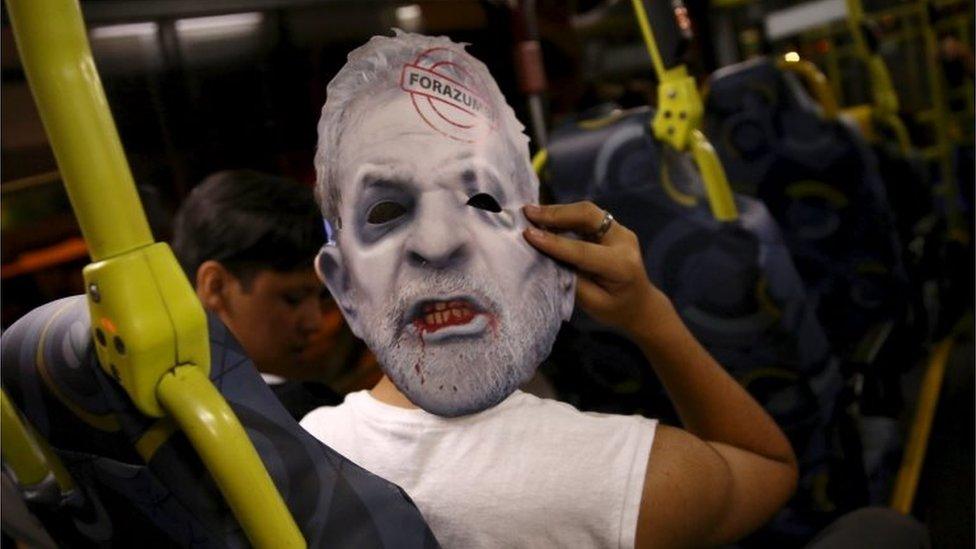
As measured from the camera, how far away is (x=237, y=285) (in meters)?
0.84

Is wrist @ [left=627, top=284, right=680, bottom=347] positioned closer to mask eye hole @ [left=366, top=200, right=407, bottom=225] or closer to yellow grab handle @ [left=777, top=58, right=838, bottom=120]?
mask eye hole @ [left=366, top=200, right=407, bottom=225]

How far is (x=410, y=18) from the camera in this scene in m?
0.76

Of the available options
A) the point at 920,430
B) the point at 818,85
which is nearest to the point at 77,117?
the point at 818,85

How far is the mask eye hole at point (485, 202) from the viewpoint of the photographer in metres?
0.72

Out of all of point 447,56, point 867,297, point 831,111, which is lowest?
point 867,297

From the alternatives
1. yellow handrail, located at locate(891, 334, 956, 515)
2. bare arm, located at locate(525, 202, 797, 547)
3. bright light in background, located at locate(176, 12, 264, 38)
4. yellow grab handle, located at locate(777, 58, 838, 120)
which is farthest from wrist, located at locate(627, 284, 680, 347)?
yellow grab handle, located at locate(777, 58, 838, 120)

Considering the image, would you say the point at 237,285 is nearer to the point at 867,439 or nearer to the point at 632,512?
the point at 632,512

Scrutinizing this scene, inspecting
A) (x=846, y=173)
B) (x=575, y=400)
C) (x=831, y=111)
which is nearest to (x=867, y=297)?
(x=846, y=173)

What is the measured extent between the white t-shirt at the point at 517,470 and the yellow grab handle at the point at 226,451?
0.48ft

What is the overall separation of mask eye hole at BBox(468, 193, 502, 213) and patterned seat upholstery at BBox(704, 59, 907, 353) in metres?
1.63

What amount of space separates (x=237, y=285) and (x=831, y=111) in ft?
7.03

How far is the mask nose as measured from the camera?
0.71 metres

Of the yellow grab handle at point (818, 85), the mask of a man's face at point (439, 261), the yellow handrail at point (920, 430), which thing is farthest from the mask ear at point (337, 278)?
the yellow grab handle at point (818, 85)

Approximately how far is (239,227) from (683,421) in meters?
0.48
